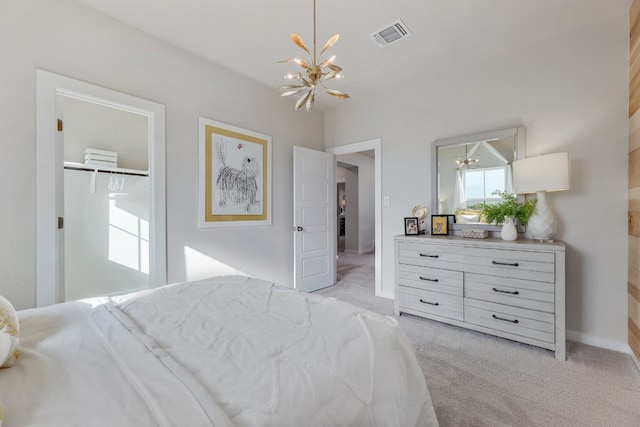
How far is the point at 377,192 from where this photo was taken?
366cm

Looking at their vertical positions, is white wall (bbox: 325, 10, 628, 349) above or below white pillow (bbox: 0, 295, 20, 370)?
above

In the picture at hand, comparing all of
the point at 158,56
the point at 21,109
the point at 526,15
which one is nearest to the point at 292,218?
the point at 158,56

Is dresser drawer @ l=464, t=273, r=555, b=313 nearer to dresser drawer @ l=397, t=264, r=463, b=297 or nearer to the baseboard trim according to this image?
dresser drawer @ l=397, t=264, r=463, b=297

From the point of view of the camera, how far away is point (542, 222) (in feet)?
7.64

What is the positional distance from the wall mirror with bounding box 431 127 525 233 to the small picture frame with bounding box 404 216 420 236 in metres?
0.26

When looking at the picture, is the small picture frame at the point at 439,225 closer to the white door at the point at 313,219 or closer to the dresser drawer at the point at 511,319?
the dresser drawer at the point at 511,319

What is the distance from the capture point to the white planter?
2.47 metres

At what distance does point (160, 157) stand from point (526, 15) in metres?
3.36

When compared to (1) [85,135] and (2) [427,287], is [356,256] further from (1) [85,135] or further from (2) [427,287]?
(1) [85,135]

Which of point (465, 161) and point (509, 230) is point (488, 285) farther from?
point (465, 161)

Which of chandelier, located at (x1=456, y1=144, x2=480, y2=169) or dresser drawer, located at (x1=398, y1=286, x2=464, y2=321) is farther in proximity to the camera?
chandelier, located at (x1=456, y1=144, x2=480, y2=169)

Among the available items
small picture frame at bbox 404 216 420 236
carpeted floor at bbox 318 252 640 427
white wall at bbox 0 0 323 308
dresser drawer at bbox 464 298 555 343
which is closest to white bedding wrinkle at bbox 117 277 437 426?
carpeted floor at bbox 318 252 640 427

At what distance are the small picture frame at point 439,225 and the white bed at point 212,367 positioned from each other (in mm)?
2103

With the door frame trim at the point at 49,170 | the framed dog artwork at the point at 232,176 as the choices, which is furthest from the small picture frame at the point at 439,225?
the door frame trim at the point at 49,170
